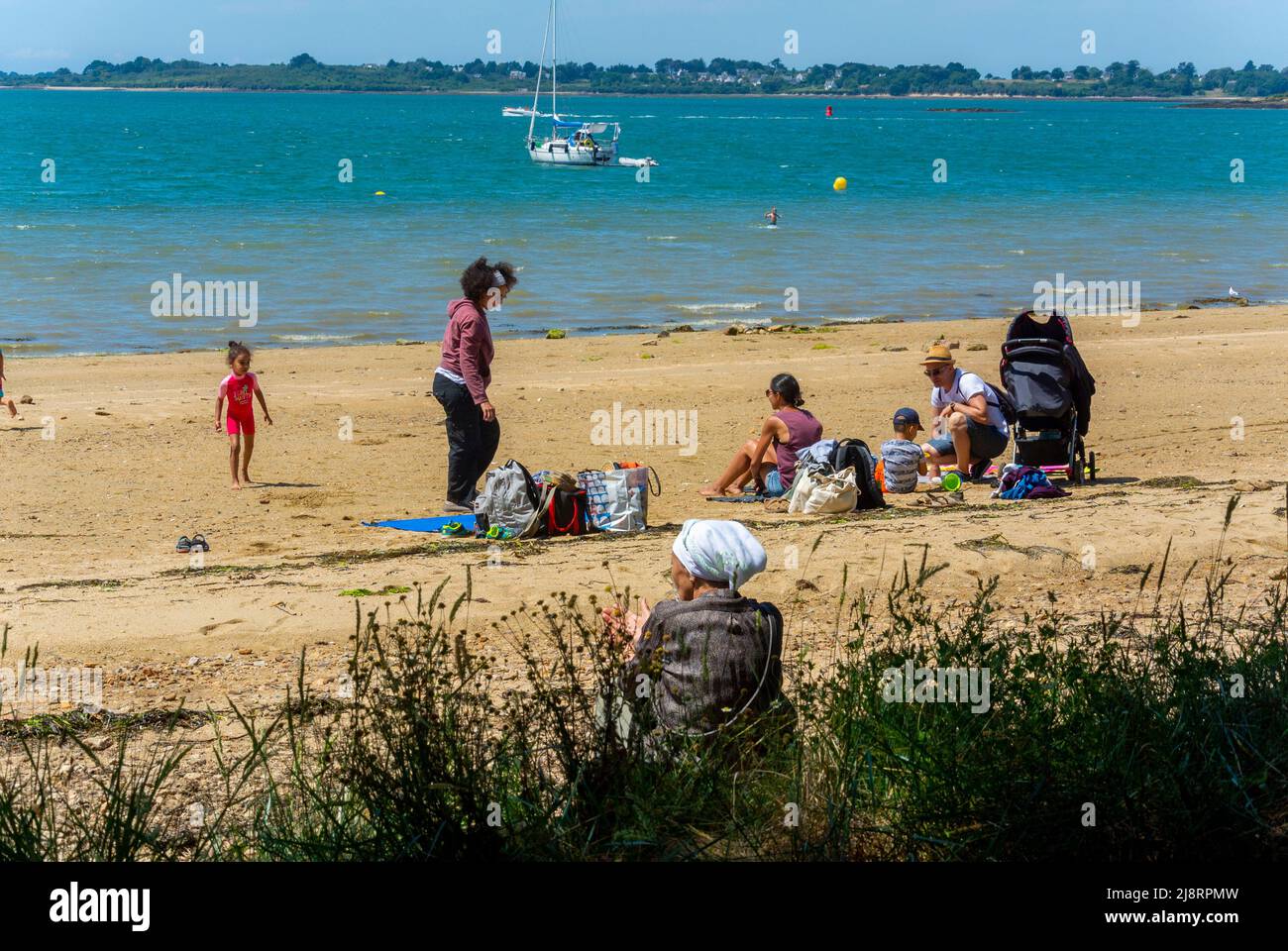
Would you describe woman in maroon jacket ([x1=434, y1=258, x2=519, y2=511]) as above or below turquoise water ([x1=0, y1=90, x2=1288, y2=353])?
below

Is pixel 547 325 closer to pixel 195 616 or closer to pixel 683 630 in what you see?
pixel 195 616

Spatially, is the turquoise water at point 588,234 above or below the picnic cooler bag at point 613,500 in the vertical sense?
above

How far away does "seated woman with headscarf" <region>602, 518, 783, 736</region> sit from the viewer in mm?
4020

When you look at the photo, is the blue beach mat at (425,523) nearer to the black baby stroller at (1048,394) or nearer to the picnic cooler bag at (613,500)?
the picnic cooler bag at (613,500)

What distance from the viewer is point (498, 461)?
38.7ft

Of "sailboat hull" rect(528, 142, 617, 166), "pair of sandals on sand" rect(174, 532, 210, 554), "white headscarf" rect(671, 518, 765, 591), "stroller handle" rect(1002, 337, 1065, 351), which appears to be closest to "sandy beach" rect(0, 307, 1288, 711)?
"pair of sandals on sand" rect(174, 532, 210, 554)

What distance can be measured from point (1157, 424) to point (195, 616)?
356 inches

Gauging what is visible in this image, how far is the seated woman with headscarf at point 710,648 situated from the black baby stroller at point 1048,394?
6321 millimetres

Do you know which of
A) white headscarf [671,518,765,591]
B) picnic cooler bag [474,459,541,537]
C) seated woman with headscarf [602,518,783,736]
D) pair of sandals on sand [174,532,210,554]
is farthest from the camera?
pair of sandals on sand [174,532,210,554]

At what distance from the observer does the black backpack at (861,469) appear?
30.6 feet

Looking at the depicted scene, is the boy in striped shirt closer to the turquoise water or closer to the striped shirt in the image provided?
the striped shirt

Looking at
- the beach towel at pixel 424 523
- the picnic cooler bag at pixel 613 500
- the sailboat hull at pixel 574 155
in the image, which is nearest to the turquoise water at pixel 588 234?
the sailboat hull at pixel 574 155
